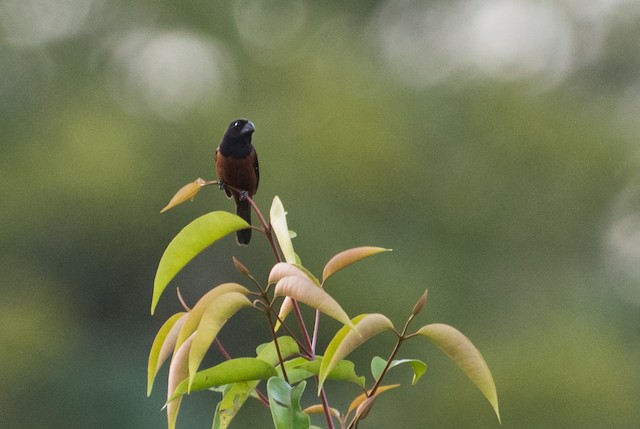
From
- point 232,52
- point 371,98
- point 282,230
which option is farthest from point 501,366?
point 282,230

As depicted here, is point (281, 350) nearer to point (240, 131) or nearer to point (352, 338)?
point (352, 338)

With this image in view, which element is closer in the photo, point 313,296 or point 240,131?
point 313,296

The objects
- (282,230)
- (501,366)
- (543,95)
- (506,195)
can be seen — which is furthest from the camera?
(543,95)

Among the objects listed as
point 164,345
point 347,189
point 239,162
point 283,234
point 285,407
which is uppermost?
point 347,189

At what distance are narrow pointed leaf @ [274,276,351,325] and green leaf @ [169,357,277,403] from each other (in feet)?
0.47

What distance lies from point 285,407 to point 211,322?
0.15m

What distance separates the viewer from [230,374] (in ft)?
5.31

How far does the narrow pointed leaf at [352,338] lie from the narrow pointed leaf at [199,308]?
0.52 feet

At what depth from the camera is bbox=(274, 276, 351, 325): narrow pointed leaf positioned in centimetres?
146

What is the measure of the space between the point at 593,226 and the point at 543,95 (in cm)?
200

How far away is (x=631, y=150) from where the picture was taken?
42.8 ft

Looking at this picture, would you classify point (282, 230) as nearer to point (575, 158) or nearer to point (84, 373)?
point (84, 373)

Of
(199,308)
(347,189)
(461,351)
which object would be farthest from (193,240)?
(347,189)

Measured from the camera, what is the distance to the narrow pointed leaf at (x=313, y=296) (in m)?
1.46
